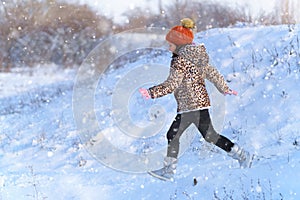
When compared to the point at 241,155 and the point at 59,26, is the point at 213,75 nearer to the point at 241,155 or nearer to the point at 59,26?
the point at 241,155

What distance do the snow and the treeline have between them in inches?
124

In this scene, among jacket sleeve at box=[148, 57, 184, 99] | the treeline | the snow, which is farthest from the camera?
the treeline

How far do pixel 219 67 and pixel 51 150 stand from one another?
13.4ft

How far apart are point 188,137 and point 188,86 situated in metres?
2.44

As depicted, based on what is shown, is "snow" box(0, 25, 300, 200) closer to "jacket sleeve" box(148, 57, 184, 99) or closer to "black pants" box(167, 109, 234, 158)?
"black pants" box(167, 109, 234, 158)

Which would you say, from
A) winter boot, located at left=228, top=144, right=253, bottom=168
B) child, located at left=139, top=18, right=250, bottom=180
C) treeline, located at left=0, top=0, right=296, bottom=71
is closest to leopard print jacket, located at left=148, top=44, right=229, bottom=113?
child, located at left=139, top=18, right=250, bottom=180

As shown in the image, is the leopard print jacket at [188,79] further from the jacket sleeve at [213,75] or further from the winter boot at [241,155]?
the winter boot at [241,155]

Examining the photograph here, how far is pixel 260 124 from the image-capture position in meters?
6.87

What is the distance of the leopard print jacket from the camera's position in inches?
190

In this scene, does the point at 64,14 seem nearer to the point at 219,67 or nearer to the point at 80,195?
the point at 219,67

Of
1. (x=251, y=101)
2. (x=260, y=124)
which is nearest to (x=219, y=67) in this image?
(x=251, y=101)

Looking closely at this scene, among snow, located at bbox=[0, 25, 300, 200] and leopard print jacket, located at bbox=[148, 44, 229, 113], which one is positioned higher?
leopard print jacket, located at bbox=[148, 44, 229, 113]

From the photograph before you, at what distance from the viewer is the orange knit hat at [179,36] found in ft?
16.2

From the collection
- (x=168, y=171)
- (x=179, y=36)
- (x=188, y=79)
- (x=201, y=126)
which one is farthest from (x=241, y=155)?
(x=179, y=36)
